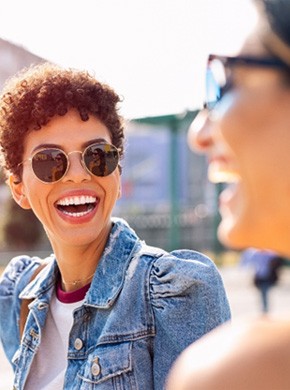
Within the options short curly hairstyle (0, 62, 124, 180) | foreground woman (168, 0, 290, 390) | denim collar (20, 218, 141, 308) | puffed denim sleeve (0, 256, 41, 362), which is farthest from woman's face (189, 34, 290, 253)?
puffed denim sleeve (0, 256, 41, 362)

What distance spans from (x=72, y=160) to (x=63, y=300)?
401 mm

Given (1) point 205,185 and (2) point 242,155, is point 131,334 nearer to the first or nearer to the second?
(2) point 242,155

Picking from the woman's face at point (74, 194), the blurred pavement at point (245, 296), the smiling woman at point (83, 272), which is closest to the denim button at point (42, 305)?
the smiling woman at point (83, 272)

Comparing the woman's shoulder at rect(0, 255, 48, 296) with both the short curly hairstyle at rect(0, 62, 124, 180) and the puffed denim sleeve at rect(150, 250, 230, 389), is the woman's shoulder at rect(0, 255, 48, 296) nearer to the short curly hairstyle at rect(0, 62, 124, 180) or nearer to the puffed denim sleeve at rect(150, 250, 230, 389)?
the short curly hairstyle at rect(0, 62, 124, 180)

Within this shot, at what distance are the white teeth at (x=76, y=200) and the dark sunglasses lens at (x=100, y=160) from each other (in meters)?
0.07

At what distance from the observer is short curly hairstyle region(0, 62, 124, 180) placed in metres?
2.35

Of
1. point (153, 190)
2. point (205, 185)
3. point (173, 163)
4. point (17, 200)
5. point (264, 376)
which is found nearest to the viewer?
point (264, 376)

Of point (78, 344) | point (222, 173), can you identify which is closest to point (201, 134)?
point (222, 173)

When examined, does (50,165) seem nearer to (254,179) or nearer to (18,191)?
(18,191)

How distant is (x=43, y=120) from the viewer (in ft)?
7.64

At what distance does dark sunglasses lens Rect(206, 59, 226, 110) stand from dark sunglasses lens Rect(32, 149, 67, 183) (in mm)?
1296

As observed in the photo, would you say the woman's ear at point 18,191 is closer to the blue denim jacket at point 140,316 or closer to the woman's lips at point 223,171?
the blue denim jacket at point 140,316

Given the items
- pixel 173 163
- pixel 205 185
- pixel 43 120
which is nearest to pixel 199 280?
pixel 43 120

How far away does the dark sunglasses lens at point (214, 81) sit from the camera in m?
0.95
